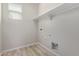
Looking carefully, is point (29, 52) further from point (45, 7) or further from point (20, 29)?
point (45, 7)

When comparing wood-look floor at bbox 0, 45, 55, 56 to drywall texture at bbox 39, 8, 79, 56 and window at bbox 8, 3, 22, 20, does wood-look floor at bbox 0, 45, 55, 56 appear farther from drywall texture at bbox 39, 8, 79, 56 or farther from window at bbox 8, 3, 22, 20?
window at bbox 8, 3, 22, 20

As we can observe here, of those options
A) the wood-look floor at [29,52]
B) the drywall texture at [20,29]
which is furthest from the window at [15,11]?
the wood-look floor at [29,52]

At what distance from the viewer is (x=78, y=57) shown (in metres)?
1.18

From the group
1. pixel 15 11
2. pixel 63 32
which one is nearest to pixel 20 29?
pixel 15 11

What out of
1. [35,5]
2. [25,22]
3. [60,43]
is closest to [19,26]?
[25,22]

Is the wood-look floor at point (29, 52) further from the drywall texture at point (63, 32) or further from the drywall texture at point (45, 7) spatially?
the drywall texture at point (45, 7)

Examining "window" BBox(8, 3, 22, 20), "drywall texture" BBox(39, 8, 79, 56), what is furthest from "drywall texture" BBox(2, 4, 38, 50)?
"drywall texture" BBox(39, 8, 79, 56)

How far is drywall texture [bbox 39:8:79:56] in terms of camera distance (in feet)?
3.72

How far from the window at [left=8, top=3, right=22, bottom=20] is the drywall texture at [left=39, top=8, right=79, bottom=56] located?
32 centimetres

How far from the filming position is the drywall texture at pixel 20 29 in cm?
135

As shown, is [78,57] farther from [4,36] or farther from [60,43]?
[4,36]

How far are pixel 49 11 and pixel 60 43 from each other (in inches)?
18.0

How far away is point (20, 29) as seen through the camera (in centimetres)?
138

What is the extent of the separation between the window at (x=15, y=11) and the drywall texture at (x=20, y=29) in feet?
0.14
